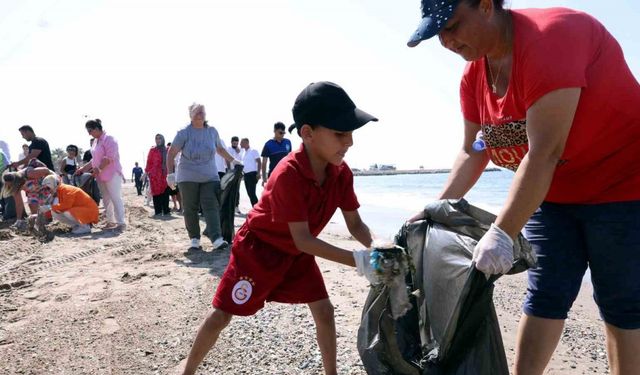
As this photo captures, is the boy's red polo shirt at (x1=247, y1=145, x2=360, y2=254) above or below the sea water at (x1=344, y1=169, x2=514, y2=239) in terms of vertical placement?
above

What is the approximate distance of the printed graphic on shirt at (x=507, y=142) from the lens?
191 cm

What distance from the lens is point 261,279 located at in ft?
7.69

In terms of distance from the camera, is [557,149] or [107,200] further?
[107,200]

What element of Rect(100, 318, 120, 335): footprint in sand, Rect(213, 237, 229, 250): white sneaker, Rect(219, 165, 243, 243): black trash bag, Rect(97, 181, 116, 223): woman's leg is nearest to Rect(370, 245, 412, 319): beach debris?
Rect(100, 318, 120, 335): footprint in sand

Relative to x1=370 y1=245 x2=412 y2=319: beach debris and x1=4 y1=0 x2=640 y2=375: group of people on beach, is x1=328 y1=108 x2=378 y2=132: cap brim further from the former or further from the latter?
x1=370 y1=245 x2=412 y2=319: beach debris

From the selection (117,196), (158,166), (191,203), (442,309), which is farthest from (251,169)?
(442,309)

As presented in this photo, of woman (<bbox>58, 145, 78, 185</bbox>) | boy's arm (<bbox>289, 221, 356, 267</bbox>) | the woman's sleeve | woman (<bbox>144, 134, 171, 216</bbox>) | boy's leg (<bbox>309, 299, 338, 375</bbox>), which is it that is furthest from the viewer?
woman (<bbox>58, 145, 78, 185</bbox>)

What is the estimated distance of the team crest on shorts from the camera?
91.7 inches

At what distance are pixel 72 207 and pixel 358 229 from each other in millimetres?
7273

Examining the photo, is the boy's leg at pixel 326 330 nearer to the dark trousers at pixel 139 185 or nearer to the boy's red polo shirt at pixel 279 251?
the boy's red polo shirt at pixel 279 251

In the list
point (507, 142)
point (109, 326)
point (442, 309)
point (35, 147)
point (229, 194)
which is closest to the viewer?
point (442, 309)

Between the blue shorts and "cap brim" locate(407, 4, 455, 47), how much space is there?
94 cm

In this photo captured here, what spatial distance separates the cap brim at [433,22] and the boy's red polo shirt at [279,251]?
788 mm

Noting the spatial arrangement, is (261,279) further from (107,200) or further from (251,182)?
(251,182)
